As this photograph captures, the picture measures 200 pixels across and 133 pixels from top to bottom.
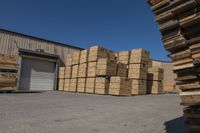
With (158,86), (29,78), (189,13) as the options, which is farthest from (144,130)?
(29,78)

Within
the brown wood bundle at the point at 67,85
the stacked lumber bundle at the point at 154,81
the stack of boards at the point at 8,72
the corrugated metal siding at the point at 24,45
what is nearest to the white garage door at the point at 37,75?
the corrugated metal siding at the point at 24,45

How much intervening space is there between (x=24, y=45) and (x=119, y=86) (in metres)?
10.4

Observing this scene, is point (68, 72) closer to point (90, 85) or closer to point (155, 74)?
point (90, 85)

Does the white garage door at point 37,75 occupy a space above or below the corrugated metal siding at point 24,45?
below

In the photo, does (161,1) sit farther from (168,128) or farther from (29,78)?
(29,78)

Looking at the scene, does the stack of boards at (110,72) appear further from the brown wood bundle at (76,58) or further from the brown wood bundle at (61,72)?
the brown wood bundle at (61,72)

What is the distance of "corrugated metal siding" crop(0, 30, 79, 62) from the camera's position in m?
18.5

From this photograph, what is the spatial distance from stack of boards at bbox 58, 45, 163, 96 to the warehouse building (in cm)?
275

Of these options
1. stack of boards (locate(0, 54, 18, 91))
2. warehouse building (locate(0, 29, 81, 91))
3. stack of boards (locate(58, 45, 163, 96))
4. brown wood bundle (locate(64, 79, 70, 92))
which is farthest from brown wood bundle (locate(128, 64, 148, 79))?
stack of boards (locate(0, 54, 18, 91))

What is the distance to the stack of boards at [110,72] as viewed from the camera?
16734mm

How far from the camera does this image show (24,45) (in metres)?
20.0

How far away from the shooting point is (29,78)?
19875mm

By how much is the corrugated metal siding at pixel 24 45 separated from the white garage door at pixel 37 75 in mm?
1311

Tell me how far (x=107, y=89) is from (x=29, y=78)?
8007 millimetres
